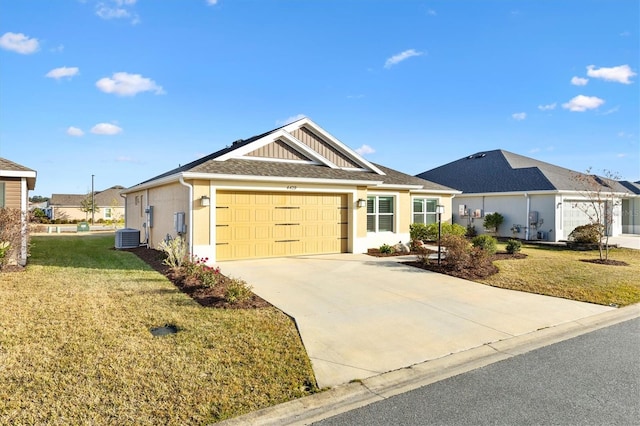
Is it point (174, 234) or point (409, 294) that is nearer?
point (409, 294)

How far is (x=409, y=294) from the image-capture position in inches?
316

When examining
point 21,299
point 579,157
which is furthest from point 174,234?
point 579,157

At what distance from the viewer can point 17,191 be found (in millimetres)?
10812

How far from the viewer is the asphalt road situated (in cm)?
336

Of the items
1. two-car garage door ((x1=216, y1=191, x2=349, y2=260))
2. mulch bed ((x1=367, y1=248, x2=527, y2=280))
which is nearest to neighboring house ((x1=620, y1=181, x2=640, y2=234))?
mulch bed ((x1=367, y1=248, x2=527, y2=280))

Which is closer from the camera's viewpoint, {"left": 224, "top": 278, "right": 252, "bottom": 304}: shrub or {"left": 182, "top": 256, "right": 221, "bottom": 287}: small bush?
{"left": 224, "top": 278, "right": 252, "bottom": 304}: shrub

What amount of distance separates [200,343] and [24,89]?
13.5 meters

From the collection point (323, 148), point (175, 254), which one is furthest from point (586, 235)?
point (175, 254)

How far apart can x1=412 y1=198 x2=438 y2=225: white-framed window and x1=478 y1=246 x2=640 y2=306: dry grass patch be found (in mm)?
5846

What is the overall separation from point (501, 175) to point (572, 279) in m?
15.6

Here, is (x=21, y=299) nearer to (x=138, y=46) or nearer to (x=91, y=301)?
(x=91, y=301)

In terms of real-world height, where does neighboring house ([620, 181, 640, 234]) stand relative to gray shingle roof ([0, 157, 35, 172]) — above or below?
below

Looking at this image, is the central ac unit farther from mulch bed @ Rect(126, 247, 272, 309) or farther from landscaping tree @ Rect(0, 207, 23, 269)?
mulch bed @ Rect(126, 247, 272, 309)

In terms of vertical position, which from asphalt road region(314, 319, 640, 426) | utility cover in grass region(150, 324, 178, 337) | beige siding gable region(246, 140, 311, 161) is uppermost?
beige siding gable region(246, 140, 311, 161)
